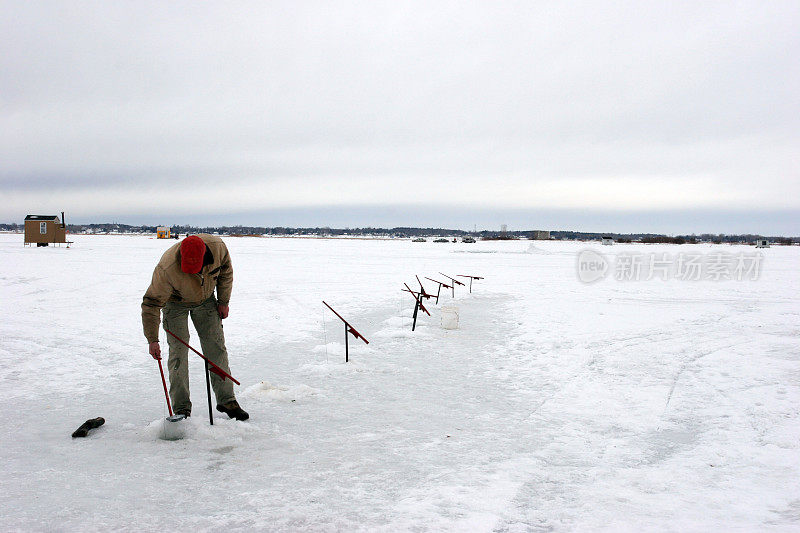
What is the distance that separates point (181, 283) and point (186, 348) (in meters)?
0.78

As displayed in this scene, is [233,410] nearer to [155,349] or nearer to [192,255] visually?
[155,349]

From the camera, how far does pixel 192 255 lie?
472 centimetres

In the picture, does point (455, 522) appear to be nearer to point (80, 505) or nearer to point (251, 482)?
point (251, 482)

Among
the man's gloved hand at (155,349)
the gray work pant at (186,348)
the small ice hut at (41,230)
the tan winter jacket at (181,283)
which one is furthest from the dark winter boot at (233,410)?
the small ice hut at (41,230)

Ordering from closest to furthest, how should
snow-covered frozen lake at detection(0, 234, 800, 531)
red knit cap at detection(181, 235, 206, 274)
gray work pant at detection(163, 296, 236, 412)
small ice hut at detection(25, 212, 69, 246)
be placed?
1. snow-covered frozen lake at detection(0, 234, 800, 531)
2. red knit cap at detection(181, 235, 206, 274)
3. gray work pant at detection(163, 296, 236, 412)
4. small ice hut at detection(25, 212, 69, 246)

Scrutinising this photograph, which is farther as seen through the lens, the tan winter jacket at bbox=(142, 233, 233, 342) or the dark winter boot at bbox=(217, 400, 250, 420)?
the dark winter boot at bbox=(217, 400, 250, 420)

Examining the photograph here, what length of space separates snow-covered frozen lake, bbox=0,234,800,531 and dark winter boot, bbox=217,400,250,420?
0.47 feet

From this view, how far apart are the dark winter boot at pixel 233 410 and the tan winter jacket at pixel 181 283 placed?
1037 mm

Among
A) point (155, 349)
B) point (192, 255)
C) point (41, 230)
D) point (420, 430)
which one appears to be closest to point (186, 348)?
point (155, 349)

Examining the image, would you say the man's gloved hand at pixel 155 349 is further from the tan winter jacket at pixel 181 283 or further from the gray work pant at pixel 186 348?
the gray work pant at pixel 186 348

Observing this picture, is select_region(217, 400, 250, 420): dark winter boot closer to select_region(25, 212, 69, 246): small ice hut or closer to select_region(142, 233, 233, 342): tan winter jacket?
select_region(142, 233, 233, 342): tan winter jacket

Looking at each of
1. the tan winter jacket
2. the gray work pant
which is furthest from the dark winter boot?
the tan winter jacket

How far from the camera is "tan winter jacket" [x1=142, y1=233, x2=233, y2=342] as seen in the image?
15.6 feet

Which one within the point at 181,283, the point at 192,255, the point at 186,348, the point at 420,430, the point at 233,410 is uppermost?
the point at 192,255
